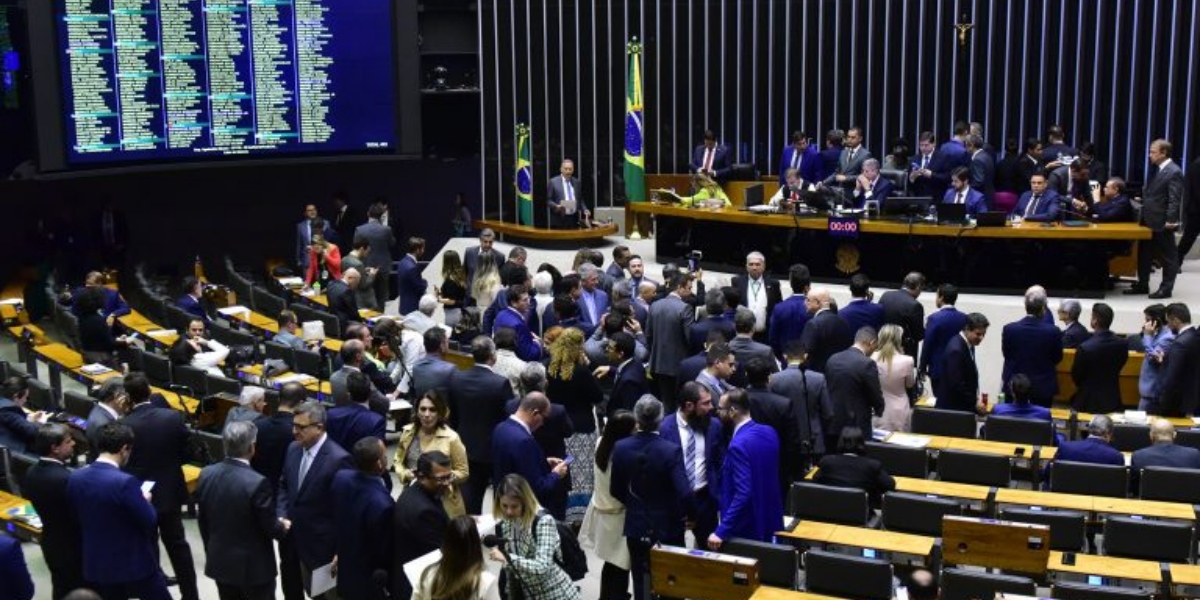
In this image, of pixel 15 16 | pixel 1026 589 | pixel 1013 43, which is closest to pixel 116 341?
pixel 15 16

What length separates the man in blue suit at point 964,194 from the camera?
14719mm

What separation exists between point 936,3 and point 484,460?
12517 mm

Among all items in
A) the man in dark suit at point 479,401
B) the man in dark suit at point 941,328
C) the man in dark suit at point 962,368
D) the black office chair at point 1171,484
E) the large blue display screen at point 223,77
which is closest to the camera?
the black office chair at point 1171,484

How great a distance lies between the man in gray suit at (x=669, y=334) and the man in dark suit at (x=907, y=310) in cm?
171

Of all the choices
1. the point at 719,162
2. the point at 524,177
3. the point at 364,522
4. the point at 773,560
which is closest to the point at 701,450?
the point at 773,560

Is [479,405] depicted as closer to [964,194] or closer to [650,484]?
[650,484]

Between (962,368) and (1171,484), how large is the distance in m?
2.26

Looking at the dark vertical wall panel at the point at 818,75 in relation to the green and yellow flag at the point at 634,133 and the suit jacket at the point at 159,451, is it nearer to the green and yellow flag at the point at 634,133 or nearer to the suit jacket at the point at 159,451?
Result: the green and yellow flag at the point at 634,133

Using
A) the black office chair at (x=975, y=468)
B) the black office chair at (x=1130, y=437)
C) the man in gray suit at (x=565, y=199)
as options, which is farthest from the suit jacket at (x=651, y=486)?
the man in gray suit at (x=565, y=199)

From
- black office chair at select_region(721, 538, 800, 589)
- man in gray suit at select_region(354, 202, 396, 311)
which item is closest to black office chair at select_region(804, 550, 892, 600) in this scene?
black office chair at select_region(721, 538, 800, 589)

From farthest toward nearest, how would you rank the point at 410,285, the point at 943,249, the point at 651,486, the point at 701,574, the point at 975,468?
the point at 943,249 → the point at 410,285 → the point at 975,468 → the point at 651,486 → the point at 701,574

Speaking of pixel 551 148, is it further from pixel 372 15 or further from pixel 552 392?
pixel 552 392

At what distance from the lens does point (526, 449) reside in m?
7.51

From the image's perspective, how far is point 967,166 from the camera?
15914mm
